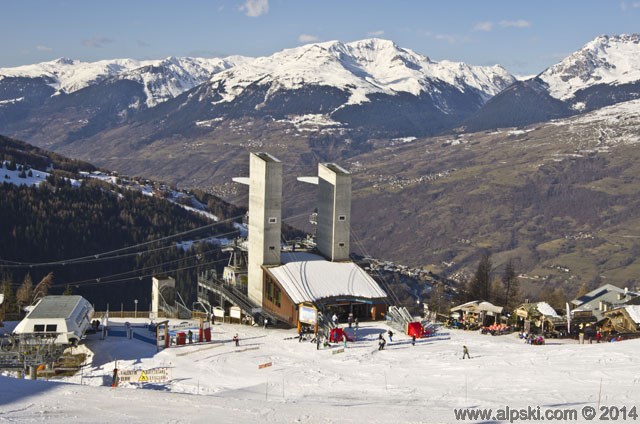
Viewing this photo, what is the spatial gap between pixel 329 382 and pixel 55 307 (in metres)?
21.2

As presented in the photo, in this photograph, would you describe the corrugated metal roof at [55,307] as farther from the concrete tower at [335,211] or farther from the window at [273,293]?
the concrete tower at [335,211]

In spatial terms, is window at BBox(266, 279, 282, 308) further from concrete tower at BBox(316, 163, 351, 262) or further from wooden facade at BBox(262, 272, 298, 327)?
concrete tower at BBox(316, 163, 351, 262)

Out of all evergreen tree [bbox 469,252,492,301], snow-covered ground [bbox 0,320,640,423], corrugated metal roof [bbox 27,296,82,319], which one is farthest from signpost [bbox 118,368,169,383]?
evergreen tree [bbox 469,252,492,301]

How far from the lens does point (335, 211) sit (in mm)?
67688

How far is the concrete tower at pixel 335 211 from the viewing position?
221ft

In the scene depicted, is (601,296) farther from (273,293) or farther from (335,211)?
(273,293)

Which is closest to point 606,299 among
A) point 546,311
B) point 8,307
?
point 546,311

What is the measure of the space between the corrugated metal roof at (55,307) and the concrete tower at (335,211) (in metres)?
22.6

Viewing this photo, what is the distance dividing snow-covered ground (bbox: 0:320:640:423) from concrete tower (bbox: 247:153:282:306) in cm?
897

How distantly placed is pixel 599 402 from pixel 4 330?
3872 cm

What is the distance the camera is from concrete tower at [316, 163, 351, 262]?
6750 centimetres

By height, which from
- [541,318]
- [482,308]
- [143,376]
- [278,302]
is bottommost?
[143,376]

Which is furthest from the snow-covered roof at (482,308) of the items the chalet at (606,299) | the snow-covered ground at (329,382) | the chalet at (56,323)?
the chalet at (56,323)

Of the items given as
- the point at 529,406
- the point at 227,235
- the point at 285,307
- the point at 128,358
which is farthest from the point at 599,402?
the point at 227,235
